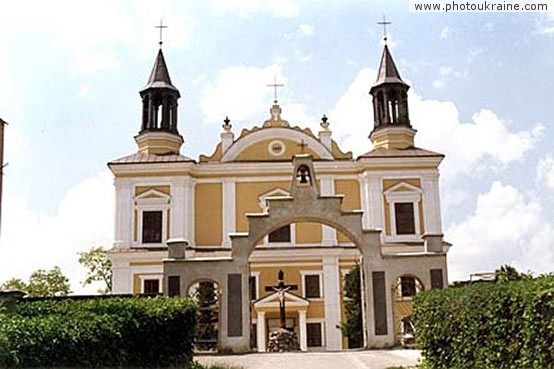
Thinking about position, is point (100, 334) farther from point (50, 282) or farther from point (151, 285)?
point (50, 282)

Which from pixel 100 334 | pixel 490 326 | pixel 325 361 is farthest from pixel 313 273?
pixel 490 326

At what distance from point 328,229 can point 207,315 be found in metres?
10.7

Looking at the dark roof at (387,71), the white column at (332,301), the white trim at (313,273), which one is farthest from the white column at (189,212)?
the dark roof at (387,71)

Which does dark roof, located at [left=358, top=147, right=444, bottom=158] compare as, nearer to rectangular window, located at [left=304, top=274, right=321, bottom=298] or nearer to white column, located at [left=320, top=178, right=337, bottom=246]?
white column, located at [left=320, top=178, right=337, bottom=246]

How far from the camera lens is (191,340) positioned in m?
16.8

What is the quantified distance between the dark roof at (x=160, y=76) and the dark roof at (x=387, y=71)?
1118 centimetres

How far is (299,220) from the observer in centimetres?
2491

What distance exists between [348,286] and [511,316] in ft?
80.5

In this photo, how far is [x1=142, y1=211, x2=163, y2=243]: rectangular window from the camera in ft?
126

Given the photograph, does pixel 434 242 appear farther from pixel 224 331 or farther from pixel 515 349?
pixel 515 349

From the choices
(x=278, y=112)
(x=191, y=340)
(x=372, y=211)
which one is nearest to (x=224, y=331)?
(x=191, y=340)

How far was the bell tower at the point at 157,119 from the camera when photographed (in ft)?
131

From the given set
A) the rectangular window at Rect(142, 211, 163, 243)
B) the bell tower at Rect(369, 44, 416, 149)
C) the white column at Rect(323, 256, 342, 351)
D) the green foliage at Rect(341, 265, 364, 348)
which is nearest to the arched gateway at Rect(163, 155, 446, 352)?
the green foliage at Rect(341, 265, 364, 348)

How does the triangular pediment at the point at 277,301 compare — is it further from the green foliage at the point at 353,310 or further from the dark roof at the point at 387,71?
the dark roof at the point at 387,71
